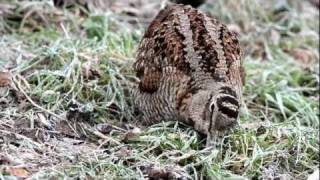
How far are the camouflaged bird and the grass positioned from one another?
14 centimetres

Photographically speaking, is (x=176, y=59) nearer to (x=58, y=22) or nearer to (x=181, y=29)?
(x=181, y=29)

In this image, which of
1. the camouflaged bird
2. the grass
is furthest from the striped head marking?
the grass

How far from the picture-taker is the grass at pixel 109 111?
13.3ft

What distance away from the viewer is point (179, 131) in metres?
4.32

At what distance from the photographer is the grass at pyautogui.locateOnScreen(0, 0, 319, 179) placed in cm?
407

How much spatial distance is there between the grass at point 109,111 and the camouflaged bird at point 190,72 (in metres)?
0.14

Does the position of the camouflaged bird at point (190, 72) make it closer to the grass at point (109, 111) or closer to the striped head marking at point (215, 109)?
the striped head marking at point (215, 109)

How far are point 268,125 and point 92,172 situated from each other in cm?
131

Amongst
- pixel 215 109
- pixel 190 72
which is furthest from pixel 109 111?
pixel 215 109

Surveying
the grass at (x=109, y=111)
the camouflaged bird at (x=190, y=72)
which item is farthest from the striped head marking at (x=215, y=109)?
the grass at (x=109, y=111)

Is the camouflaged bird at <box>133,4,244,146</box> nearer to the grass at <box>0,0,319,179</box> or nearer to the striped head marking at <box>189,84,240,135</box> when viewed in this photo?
the striped head marking at <box>189,84,240,135</box>

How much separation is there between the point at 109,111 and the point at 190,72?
733 mm

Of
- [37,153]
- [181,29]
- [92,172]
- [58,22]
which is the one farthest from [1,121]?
[58,22]

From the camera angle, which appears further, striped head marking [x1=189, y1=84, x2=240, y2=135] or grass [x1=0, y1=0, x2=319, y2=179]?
grass [x1=0, y1=0, x2=319, y2=179]
